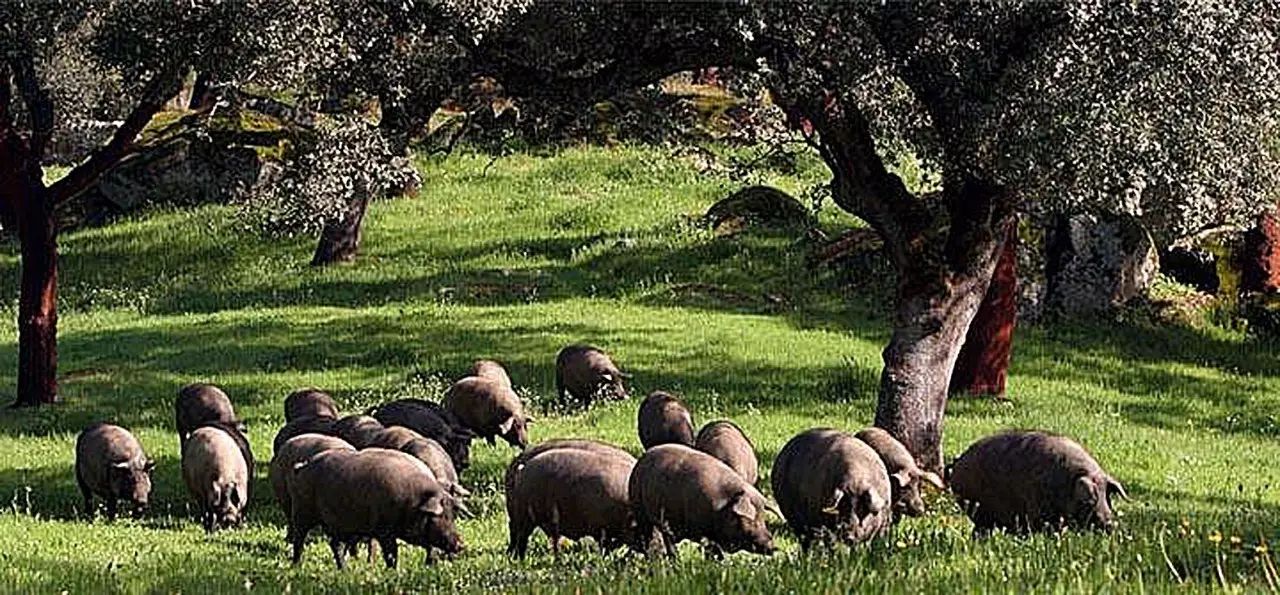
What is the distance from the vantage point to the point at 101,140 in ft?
174

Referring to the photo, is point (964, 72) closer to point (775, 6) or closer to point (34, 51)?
point (775, 6)

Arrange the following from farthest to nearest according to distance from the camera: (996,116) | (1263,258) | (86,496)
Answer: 1. (1263,258)
2. (86,496)
3. (996,116)

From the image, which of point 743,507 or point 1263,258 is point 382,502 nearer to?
point 743,507

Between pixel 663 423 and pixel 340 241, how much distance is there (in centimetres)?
2085

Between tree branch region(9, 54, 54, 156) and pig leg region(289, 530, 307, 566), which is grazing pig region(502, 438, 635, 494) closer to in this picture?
pig leg region(289, 530, 307, 566)

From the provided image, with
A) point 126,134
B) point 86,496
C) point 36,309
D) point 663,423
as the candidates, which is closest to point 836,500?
point 663,423

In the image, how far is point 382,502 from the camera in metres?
14.7

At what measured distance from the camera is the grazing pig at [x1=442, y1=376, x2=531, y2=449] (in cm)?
2219

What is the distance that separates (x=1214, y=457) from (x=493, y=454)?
A: 9.09 metres

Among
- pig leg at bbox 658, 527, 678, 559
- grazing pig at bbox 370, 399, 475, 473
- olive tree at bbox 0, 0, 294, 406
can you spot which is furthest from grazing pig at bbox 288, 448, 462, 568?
olive tree at bbox 0, 0, 294, 406

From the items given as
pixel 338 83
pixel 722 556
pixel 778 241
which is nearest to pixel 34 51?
pixel 338 83

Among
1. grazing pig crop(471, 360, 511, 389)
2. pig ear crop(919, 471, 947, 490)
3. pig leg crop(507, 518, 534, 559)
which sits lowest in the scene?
pig leg crop(507, 518, 534, 559)

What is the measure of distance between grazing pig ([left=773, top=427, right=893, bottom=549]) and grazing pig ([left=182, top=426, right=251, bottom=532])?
6246 mm

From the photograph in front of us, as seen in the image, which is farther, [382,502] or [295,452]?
[295,452]
